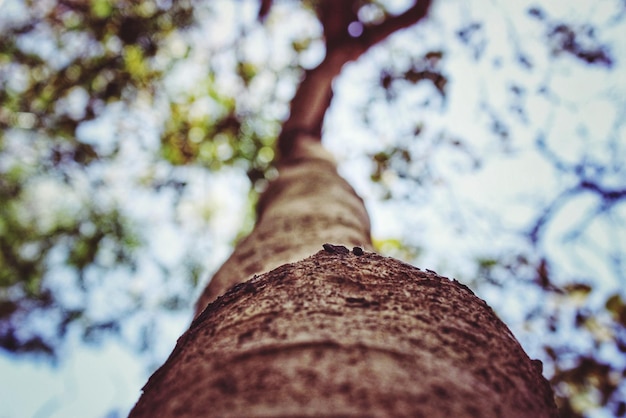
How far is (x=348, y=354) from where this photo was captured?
66 centimetres

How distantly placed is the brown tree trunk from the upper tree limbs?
8.19 ft

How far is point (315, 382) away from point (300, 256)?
0.81 meters

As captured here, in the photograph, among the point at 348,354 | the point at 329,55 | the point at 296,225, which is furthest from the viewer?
the point at 329,55

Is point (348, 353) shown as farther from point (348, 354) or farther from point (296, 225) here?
point (296, 225)

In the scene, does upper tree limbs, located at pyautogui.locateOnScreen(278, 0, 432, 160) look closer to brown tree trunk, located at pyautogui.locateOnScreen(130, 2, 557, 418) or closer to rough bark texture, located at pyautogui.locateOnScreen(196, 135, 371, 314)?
rough bark texture, located at pyautogui.locateOnScreen(196, 135, 371, 314)

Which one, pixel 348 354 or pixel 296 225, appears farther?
pixel 296 225

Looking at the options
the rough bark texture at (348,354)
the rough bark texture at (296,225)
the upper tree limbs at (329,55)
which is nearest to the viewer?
the rough bark texture at (348,354)

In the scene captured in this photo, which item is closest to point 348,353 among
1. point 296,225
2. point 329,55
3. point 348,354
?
point 348,354

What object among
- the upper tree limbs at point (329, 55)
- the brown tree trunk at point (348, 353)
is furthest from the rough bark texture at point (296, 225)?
the upper tree limbs at point (329, 55)

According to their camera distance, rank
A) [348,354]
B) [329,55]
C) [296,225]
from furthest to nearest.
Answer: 1. [329,55]
2. [296,225]
3. [348,354]

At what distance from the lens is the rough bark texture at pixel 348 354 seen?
1.93 ft

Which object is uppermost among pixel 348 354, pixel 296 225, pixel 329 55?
pixel 329 55

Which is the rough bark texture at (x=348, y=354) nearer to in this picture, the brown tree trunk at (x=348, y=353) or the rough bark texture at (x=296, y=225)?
the brown tree trunk at (x=348, y=353)

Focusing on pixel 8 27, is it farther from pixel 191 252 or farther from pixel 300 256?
pixel 300 256
